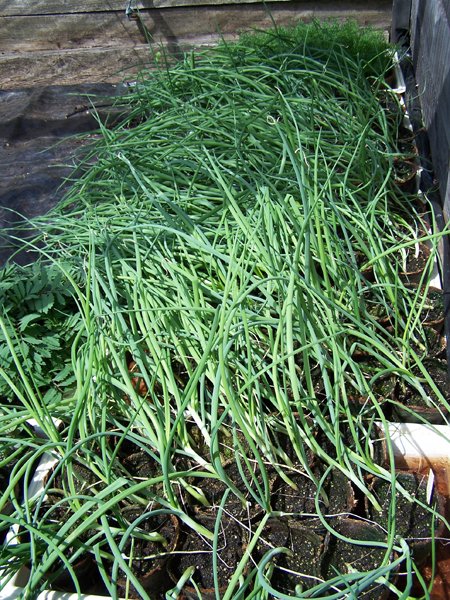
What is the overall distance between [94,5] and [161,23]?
388 millimetres

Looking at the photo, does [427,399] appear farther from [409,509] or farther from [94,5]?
[94,5]

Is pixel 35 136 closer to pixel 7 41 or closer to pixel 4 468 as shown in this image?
pixel 7 41

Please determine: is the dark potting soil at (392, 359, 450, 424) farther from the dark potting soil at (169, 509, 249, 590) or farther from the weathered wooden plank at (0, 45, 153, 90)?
the weathered wooden plank at (0, 45, 153, 90)

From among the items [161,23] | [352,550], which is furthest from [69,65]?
[352,550]

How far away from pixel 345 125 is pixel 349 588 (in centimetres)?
167

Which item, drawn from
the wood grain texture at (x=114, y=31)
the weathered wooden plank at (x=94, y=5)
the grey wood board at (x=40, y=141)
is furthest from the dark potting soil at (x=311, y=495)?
the weathered wooden plank at (x=94, y=5)

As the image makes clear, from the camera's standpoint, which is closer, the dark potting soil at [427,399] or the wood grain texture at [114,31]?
the dark potting soil at [427,399]

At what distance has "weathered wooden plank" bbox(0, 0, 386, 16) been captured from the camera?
337 centimetres

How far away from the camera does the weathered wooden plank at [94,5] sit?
337 cm

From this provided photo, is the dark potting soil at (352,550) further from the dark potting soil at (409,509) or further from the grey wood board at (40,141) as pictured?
the grey wood board at (40,141)

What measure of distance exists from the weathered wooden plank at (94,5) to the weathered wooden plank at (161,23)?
0.04 feet

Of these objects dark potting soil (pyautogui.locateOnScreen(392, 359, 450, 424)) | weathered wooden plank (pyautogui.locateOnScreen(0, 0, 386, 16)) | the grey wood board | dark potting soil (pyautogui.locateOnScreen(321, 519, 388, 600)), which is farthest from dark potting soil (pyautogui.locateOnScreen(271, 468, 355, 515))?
weathered wooden plank (pyautogui.locateOnScreen(0, 0, 386, 16))

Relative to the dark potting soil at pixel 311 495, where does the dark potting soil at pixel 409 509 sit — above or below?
below

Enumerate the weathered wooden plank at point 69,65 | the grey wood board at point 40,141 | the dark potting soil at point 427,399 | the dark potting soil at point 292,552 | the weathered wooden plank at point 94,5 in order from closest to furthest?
1. the dark potting soil at point 292,552
2. the dark potting soil at point 427,399
3. the grey wood board at point 40,141
4. the weathered wooden plank at point 94,5
5. the weathered wooden plank at point 69,65
